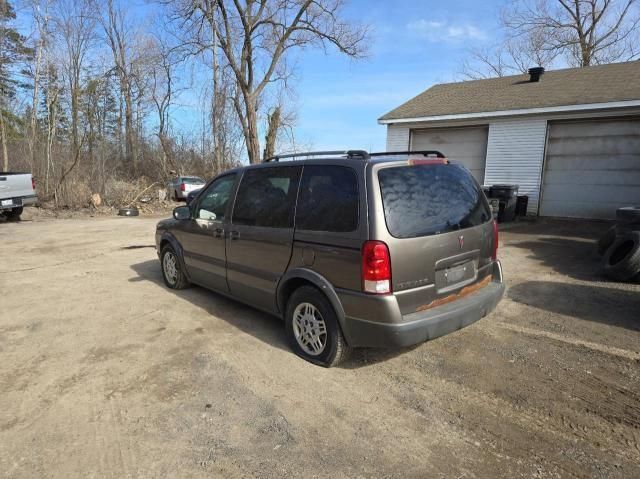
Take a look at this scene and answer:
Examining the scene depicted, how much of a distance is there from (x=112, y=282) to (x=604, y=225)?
40.7ft

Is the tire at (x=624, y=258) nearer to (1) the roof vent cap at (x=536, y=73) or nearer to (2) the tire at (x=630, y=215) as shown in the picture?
(2) the tire at (x=630, y=215)

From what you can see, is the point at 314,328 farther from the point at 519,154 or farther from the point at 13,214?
the point at 13,214

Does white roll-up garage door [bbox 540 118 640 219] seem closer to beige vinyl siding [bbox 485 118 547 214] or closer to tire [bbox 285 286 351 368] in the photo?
beige vinyl siding [bbox 485 118 547 214]

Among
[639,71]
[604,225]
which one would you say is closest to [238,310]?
[604,225]

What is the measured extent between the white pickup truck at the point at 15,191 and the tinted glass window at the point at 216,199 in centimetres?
1067

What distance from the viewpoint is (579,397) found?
9.60 feet

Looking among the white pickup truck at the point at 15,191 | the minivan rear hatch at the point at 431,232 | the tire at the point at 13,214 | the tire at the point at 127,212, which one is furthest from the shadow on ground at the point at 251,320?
the tire at the point at 127,212

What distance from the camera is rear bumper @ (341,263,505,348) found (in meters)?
2.90

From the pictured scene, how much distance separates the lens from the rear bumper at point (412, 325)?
290cm

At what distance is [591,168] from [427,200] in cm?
1145

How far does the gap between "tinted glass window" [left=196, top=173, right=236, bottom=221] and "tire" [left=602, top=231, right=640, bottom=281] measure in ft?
17.7

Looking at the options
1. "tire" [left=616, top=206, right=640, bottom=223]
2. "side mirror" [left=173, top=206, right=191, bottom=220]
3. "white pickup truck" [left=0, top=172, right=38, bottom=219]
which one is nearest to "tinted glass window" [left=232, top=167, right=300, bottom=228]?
"side mirror" [left=173, top=206, right=191, bottom=220]

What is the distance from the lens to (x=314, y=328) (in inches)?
135

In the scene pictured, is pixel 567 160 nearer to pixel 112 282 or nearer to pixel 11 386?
pixel 112 282
